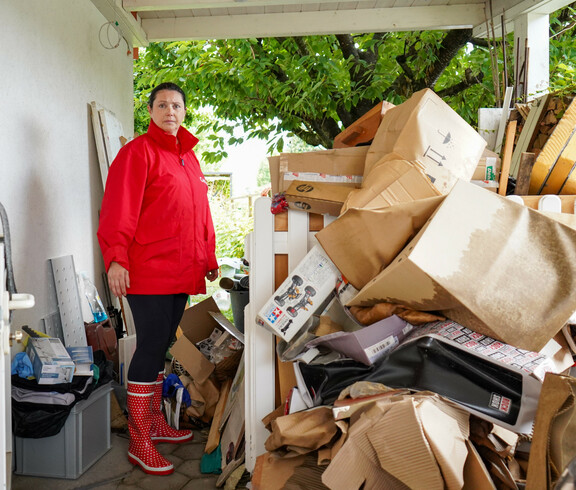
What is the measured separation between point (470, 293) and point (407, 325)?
269 mm

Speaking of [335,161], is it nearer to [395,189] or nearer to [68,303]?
[395,189]

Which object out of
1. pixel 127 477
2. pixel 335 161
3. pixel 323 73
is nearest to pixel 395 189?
pixel 335 161

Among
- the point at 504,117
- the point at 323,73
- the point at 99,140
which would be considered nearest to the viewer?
the point at 504,117

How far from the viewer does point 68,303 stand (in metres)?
3.32

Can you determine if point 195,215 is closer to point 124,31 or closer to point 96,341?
point 96,341

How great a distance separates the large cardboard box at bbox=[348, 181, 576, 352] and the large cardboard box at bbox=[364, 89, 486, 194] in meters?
0.40

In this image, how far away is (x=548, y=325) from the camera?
1479 millimetres

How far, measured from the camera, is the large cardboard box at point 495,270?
1.49m

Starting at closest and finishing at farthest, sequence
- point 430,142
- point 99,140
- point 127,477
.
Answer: point 430,142 < point 127,477 < point 99,140

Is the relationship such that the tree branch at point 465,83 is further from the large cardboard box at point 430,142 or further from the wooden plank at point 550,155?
the large cardboard box at point 430,142

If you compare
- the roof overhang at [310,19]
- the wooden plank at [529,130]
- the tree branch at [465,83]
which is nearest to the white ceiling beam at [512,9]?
the roof overhang at [310,19]

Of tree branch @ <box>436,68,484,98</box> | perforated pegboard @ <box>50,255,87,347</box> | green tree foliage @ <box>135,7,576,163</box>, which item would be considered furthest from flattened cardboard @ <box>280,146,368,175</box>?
tree branch @ <box>436,68,484,98</box>

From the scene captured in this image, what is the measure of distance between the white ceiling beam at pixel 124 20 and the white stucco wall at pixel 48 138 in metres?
0.08

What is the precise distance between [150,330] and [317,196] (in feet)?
3.79
